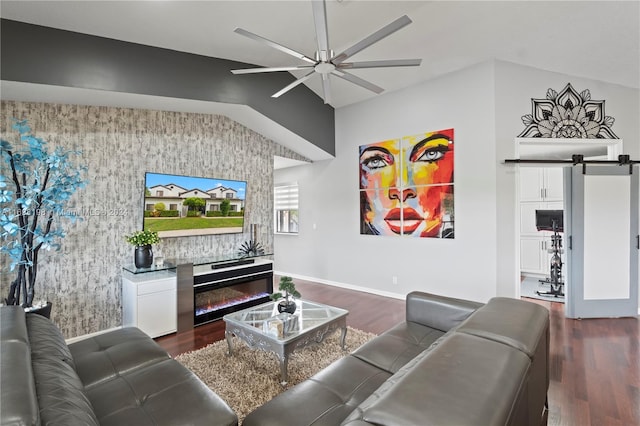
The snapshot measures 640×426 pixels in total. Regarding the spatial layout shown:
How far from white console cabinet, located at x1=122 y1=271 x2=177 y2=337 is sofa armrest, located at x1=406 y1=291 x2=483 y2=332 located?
8.70ft

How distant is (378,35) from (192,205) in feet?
10.4

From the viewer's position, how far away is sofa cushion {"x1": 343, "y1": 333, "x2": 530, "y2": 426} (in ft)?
2.81

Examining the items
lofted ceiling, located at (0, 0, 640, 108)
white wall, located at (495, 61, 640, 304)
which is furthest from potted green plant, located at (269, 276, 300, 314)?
white wall, located at (495, 61, 640, 304)

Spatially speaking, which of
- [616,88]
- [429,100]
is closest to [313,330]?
[429,100]

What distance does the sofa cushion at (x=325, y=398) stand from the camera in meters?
1.39

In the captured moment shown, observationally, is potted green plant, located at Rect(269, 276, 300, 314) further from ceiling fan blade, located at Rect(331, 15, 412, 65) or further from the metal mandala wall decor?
the metal mandala wall decor

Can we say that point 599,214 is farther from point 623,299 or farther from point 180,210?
point 180,210

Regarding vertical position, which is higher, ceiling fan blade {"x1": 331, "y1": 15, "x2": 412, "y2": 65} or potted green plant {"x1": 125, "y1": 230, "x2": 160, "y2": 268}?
ceiling fan blade {"x1": 331, "y1": 15, "x2": 412, "y2": 65}

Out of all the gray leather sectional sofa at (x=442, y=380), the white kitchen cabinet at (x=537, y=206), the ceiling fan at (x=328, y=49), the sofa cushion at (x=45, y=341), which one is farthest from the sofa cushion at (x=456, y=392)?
the white kitchen cabinet at (x=537, y=206)

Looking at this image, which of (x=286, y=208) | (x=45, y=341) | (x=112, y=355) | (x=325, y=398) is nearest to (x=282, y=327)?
(x=325, y=398)

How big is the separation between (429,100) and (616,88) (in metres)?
2.30

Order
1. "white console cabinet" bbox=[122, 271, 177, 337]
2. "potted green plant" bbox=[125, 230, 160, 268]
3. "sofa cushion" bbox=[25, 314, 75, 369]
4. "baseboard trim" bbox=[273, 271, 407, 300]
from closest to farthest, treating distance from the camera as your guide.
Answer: "sofa cushion" bbox=[25, 314, 75, 369] < "white console cabinet" bbox=[122, 271, 177, 337] < "potted green plant" bbox=[125, 230, 160, 268] < "baseboard trim" bbox=[273, 271, 407, 300]

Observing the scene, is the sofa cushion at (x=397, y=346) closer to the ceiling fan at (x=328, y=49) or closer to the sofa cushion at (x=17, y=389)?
the sofa cushion at (x=17, y=389)

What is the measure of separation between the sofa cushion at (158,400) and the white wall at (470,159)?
144 inches
